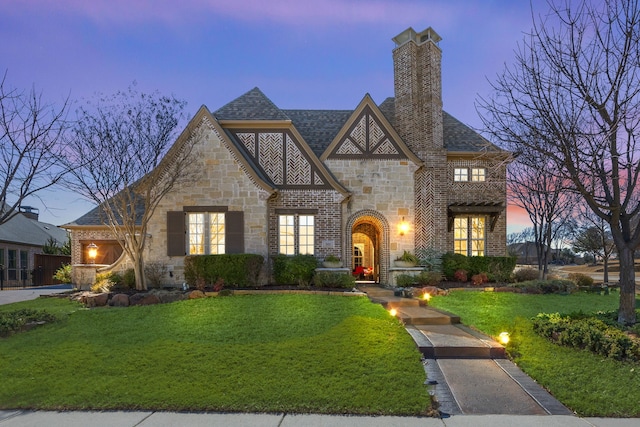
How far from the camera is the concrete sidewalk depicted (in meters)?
4.54

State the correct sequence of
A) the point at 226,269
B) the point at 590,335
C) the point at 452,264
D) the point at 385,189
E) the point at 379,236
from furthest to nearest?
the point at 379,236 < the point at 385,189 < the point at 452,264 < the point at 226,269 < the point at 590,335

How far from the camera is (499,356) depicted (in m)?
6.89

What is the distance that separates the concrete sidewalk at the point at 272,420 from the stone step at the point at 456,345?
2.12 meters

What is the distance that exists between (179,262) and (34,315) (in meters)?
5.26

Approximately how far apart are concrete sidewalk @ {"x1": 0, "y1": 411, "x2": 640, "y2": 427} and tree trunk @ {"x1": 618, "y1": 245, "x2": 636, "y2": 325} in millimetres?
3903

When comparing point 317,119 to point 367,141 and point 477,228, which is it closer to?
point 367,141

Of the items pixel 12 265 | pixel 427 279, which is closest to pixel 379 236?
pixel 427 279

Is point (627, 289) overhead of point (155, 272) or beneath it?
overhead

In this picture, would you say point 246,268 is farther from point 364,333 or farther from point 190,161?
point 364,333

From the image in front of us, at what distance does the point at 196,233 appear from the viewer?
48.3ft

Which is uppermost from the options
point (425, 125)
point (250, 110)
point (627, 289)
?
point (250, 110)

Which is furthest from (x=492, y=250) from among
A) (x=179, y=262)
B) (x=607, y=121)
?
(x=179, y=262)

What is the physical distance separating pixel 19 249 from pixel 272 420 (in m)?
34.3

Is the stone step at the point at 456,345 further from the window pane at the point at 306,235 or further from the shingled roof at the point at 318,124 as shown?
the shingled roof at the point at 318,124
